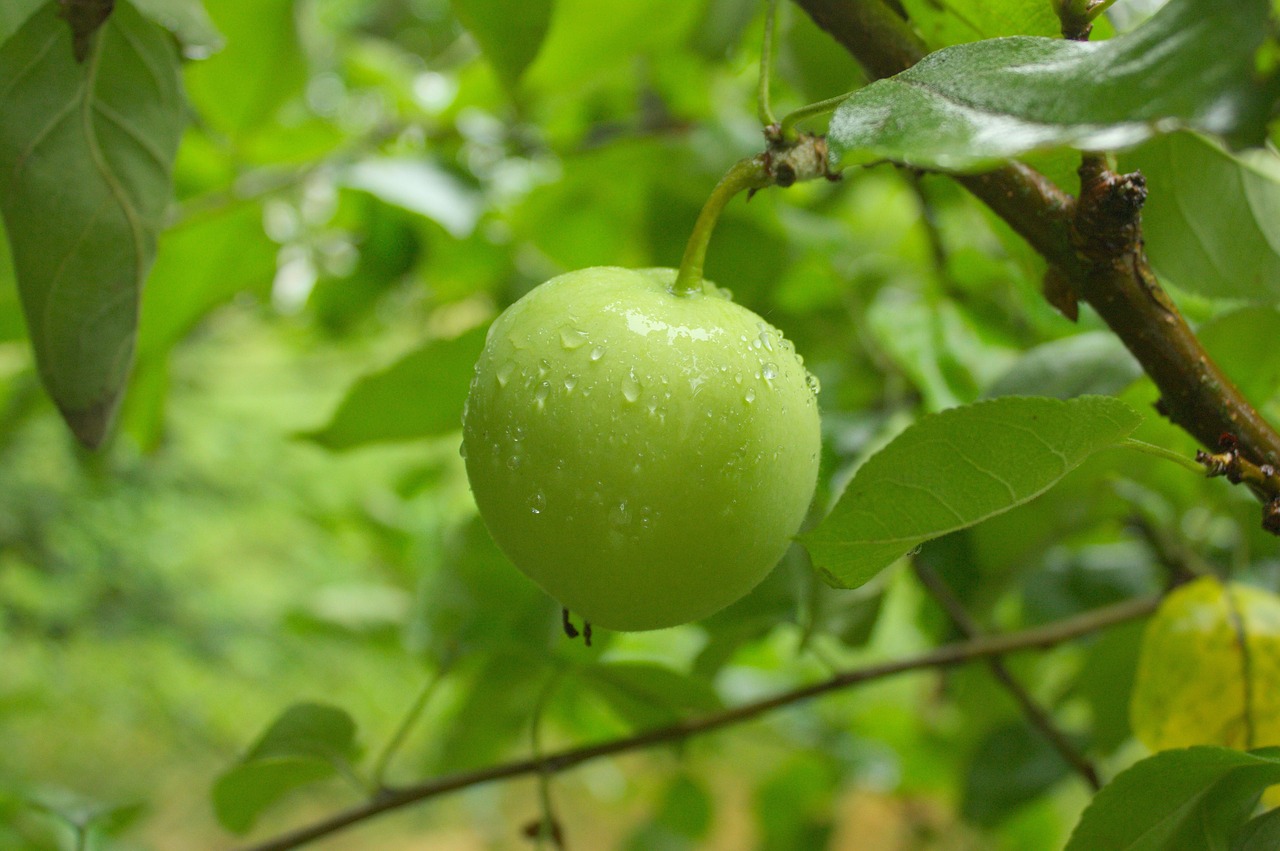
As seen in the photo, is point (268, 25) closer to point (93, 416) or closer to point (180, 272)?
point (180, 272)

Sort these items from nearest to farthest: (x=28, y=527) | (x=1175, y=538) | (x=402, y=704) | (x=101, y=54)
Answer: (x=101, y=54)
(x=1175, y=538)
(x=402, y=704)
(x=28, y=527)

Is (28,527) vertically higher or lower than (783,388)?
lower

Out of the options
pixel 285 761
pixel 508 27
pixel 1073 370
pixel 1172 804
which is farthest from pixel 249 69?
pixel 1172 804

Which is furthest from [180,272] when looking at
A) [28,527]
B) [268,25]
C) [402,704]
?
[28,527]

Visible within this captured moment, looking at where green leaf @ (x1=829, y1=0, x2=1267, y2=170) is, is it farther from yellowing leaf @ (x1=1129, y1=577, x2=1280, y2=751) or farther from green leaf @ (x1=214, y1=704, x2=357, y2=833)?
green leaf @ (x1=214, y1=704, x2=357, y2=833)

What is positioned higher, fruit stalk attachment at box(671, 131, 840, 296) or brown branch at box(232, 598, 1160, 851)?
fruit stalk attachment at box(671, 131, 840, 296)

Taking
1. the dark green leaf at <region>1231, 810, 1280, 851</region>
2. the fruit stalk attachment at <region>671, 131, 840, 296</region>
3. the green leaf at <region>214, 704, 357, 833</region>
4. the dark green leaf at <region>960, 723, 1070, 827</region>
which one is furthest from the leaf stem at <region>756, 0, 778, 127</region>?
the dark green leaf at <region>960, 723, 1070, 827</region>

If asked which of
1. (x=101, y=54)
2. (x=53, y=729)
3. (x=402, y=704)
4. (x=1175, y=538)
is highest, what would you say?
(x=101, y=54)

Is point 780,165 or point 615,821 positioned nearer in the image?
point 780,165
